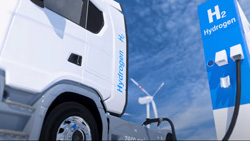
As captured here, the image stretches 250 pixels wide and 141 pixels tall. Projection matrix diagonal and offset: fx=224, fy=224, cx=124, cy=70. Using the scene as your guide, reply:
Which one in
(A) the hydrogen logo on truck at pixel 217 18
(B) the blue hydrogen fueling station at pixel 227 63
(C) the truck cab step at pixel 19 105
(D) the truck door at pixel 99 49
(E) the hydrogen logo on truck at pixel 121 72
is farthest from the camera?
(A) the hydrogen logo on truck at pixel 217 18

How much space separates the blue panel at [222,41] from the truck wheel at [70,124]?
10.0 ft

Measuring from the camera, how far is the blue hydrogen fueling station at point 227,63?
4.49 metres

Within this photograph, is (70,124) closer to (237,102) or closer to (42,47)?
(42,47)

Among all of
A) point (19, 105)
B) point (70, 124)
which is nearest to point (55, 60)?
point (19, 105)

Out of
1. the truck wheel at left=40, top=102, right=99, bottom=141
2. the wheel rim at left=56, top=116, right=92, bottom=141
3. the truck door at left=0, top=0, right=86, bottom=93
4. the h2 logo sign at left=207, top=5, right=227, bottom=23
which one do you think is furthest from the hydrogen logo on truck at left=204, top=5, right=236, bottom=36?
the wheel rim at left=56, top=116, right=92, bottom=141

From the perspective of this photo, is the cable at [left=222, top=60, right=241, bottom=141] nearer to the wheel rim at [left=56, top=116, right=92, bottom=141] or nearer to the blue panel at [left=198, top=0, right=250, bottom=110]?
the blue panel at [left=198, top=0, right=250, bottom=110]

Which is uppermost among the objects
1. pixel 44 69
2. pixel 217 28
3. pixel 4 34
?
pixel 217 28

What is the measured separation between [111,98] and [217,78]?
2.71 m

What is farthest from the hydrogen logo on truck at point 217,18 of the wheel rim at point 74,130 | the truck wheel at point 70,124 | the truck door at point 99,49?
the wheel rim at point 74,130

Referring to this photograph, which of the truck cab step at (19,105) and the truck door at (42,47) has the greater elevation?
the truck door at (42,47)

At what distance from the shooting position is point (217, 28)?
17.4ft

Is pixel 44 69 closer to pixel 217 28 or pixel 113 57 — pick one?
pixel 113 57

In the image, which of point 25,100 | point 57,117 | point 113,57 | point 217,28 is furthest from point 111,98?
point 217,28

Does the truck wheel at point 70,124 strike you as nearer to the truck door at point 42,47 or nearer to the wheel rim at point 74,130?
the wheel rim at point 74,130
